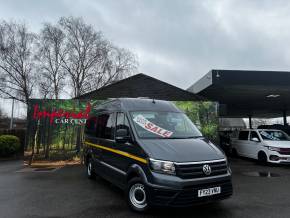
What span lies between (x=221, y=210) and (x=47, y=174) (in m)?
6.62

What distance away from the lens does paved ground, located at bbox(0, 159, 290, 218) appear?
4699mm

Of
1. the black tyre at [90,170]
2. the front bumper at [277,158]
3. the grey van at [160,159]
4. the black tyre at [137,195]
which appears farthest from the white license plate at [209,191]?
the front bumper at [277,158]

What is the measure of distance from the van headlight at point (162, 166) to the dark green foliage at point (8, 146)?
13082 mm

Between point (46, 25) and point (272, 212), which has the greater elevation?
point (46, 25)

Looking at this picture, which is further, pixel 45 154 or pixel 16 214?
pixel 45 154

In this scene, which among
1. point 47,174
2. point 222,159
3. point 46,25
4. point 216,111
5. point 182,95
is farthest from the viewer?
point 46,25

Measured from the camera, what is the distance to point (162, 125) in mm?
5391

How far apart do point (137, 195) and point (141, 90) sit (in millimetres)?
9940

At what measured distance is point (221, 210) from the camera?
4820 millimetres

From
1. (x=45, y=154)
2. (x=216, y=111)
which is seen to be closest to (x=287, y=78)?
(x=216, y=111)

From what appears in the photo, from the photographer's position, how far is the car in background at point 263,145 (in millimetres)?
10088

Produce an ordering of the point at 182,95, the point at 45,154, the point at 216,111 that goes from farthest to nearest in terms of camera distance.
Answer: the point at 182,95
the point at 216,111
the point at 45,154

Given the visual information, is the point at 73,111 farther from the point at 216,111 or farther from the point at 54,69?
the point at 54,69

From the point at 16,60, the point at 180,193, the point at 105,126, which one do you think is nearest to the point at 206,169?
the point at 180,193
